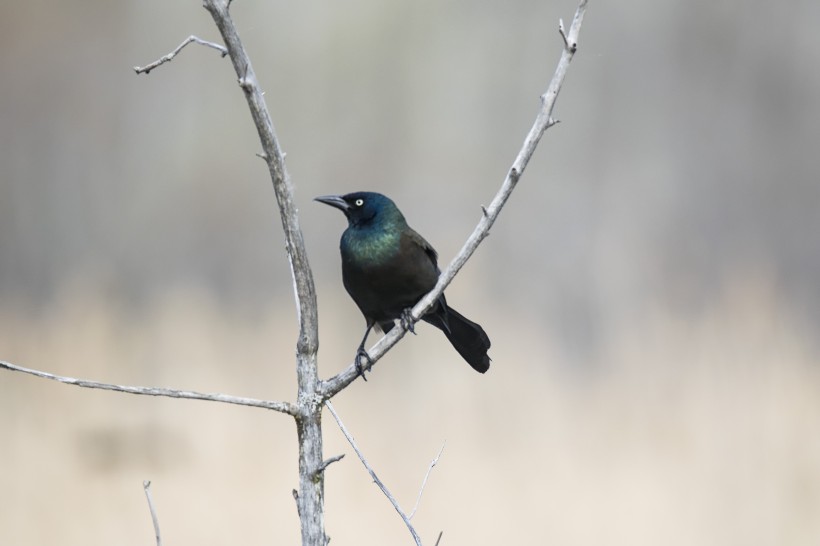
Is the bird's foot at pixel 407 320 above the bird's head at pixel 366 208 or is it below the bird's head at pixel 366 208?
below

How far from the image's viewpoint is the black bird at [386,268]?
2.64 m

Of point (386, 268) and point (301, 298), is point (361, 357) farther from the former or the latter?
point (301, 298)

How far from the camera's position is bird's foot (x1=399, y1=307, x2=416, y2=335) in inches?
90.3

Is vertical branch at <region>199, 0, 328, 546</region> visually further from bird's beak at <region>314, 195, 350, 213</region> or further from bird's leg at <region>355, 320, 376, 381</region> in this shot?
bird's beak at <region>314, 195, 350, 213</region>

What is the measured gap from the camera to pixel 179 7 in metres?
3.98

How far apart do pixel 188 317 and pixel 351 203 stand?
4.95ft

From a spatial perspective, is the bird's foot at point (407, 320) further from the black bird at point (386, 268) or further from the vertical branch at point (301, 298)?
the vertical branch at point (301, 298)

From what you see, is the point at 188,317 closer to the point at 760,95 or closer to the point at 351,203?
the point at 351,203

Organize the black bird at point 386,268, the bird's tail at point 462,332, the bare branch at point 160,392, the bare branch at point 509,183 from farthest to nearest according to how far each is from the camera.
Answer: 1. the bird's tail at point 462,332
2. the black bird at point 386,268
3. the bare branch at point 509,183
4. the bare branch at point 160,392

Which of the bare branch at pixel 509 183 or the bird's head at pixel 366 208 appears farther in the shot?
the bird's head at pixel 366 208

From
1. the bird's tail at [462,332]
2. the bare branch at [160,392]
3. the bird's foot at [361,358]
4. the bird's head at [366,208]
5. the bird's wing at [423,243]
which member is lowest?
the bird's tail at [462,332]

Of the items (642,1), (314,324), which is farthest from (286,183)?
(642,1)

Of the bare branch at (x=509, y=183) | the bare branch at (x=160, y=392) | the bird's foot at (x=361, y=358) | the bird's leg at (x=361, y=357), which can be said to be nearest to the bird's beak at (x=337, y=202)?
the bird's leg at (x=361, y=357)

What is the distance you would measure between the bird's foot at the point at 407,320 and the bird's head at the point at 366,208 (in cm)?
28
